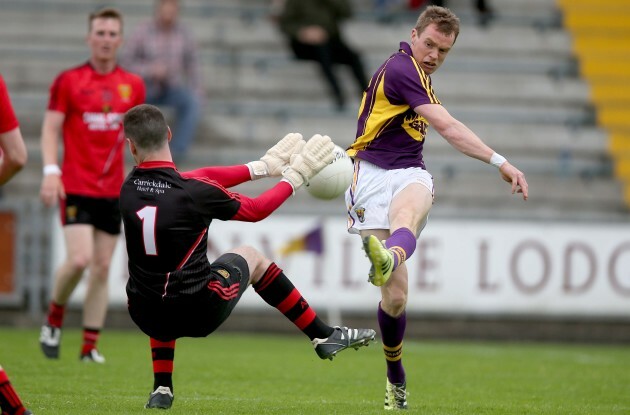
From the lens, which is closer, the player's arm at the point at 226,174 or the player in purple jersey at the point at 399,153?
the player's arm at the point at 226,174

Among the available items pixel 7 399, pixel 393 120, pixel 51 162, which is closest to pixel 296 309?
pixel 393 120

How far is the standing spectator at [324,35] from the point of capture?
15.3 metres

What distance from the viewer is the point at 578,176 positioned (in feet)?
49.6

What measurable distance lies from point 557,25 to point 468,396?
10713mm

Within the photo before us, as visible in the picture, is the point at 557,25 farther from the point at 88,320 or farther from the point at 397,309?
the point at 397,309

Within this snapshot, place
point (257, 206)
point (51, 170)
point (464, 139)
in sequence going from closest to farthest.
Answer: point (257, 206)
point (464, 139)
point (51, 170)

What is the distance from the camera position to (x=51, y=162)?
9.23m

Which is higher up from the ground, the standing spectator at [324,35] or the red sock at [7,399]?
the standing spectator at [324,35]

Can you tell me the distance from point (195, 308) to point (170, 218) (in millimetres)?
520

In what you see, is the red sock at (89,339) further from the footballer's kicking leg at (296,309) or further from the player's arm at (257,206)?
the player's arm at (257,206)

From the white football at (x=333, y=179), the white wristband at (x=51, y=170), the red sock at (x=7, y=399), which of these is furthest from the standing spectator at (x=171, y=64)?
the red sock at (x=7, y=399)

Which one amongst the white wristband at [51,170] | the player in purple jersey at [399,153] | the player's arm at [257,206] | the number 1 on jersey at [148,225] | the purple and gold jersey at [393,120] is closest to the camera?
the number 1 on jersey at [148,225]

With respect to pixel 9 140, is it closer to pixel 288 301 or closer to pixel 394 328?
pixel 288 301

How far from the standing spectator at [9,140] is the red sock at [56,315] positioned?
3.78 m
